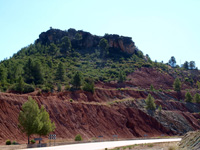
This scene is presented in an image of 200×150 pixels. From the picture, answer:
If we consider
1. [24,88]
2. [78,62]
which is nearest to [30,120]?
[24,88]

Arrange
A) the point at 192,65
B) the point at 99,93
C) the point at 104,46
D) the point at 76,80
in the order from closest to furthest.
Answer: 1. the point at 76,80
2. the point at 99,93
3. the point at 104,46
4. the point at 192,65

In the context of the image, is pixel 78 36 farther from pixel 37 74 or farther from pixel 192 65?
pixel 192 65

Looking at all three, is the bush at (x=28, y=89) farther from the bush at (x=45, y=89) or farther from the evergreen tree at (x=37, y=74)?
the evergreen tree at (x=37, y=74)

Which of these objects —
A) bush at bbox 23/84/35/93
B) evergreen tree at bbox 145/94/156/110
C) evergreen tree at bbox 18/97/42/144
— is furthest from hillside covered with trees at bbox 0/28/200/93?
evergreen tree at bbox 18/97/42/144

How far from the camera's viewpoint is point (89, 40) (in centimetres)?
11750

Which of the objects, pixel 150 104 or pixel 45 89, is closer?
pixel 45 89

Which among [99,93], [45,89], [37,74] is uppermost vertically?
[37,74]

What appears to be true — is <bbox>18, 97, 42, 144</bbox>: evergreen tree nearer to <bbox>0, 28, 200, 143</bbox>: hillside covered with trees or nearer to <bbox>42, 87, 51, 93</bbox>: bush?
<bbox>0, 28, 200, 143</bbox>: hillside covered with trees

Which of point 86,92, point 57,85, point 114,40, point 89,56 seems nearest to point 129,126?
point 86,92

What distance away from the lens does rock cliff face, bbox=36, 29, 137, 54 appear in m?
116

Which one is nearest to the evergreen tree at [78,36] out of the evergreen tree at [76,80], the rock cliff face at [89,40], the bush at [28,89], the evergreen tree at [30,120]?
the rock cliff face at [89,40]

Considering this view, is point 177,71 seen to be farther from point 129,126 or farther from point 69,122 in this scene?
point 69,122

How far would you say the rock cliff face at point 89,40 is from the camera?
115688 millimetres

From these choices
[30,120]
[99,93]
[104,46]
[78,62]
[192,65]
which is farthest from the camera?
[192,65]
